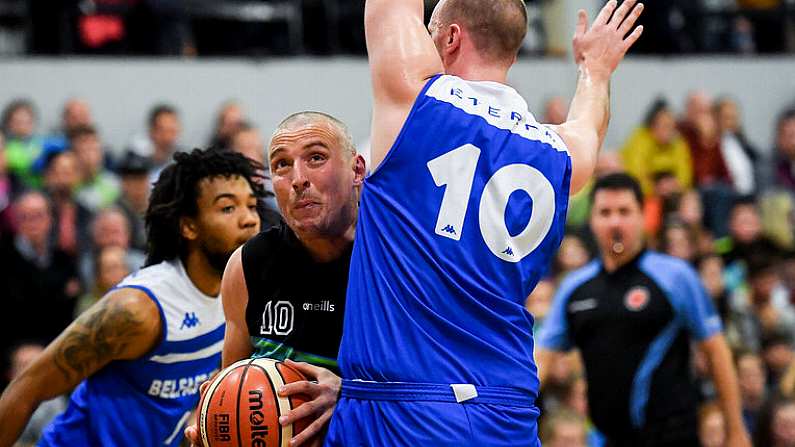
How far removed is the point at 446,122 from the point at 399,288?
0.53 meters

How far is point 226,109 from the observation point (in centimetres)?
1123

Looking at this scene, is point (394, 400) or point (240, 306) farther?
point (240, 306)

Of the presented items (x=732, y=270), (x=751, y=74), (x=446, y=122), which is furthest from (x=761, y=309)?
(x=446, y=122)

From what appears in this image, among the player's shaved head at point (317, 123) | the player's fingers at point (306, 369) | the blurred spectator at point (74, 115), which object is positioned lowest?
the player's fingers at point (306, 369)

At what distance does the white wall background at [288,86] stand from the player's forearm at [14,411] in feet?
20.0

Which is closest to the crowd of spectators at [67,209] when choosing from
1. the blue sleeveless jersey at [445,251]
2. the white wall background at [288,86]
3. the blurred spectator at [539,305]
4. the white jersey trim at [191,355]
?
the white wall background at [288,86]

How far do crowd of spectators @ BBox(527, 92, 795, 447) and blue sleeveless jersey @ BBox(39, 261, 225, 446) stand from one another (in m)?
3.23

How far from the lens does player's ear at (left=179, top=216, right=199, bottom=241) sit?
5.65m

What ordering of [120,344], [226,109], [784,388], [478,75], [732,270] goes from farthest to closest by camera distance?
1. [732,270]
2. [226,109]
3. [784,388]
4. [120,344]
5. [478,75]

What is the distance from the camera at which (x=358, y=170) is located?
447 cm

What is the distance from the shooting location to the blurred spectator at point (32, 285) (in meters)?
8.56

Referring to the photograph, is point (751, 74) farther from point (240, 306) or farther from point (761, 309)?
point (240, 306)

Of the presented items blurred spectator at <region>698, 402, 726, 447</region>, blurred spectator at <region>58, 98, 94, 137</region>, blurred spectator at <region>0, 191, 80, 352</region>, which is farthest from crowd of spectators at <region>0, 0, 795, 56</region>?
blurred spectator at <region>698, 402, 726, 447</region>

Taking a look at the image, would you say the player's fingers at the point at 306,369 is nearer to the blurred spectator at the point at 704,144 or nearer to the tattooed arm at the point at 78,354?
the tattooed arm at the point at 78,354
